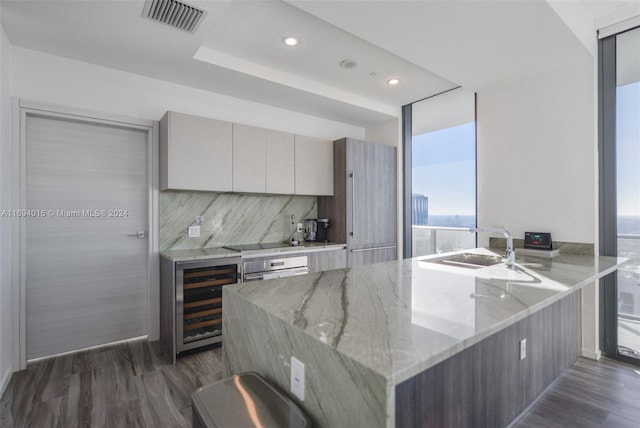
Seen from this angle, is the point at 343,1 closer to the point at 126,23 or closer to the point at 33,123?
the point at 126,23

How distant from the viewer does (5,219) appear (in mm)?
2281

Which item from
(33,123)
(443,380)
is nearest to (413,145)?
(443,380)

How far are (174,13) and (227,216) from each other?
1.94m

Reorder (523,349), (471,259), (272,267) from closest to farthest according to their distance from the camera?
1. (523,349)
2. (471,259)
3. (272,267)

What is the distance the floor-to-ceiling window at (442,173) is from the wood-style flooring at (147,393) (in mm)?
1696

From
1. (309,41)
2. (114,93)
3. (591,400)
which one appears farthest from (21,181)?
(591,400)

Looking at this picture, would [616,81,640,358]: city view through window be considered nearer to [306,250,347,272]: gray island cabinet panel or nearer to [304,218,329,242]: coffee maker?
[306,250,347,272]: gray island cabinet panel

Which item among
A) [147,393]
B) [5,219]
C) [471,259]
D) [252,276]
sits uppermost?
[5,219]

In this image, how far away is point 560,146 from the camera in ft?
9.14

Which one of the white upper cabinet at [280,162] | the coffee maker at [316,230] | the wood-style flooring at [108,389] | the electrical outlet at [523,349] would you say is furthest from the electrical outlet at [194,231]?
the electrical outlet at [523,349]

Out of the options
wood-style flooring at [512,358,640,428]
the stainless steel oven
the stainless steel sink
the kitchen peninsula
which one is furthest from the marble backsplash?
wood-style flooring at [512,358,640,428]

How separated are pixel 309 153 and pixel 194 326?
7.11ft

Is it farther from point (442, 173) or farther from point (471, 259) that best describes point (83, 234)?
point (442, 173)

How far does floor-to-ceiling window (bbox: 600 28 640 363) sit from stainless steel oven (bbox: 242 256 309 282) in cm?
260
